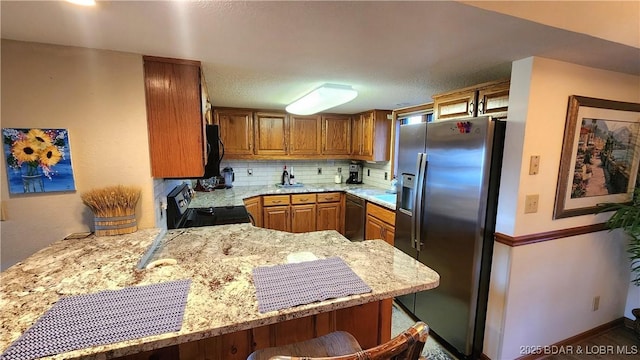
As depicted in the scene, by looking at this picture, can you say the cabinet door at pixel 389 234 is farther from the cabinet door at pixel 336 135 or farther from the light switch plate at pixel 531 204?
the cabinet door at pixel 336 135

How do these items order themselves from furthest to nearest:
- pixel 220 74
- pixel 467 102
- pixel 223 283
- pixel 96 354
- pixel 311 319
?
pixel 467 102 < pixel 220 74 < pixel 311 319 < pixel 223 283 < pixel 96 354

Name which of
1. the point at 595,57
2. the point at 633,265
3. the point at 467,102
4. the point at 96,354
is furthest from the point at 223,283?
the point at 633,265

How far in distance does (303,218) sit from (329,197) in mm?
495

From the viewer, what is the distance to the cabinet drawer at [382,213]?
9.31 ft

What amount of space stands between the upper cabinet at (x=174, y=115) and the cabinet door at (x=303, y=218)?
7.11 ft

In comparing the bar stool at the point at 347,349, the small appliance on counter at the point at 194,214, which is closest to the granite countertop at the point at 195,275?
the bar stool at the point at 347,349

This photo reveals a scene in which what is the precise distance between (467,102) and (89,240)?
2747mm

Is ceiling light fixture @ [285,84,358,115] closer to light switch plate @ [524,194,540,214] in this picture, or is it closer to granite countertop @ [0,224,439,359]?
granite countertop @ [0,224,439,359]

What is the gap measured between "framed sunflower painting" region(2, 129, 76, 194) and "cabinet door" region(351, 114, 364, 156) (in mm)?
3313

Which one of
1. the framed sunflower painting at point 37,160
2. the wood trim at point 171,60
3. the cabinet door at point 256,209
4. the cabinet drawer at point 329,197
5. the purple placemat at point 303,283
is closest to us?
the purple placemat at point 303,283

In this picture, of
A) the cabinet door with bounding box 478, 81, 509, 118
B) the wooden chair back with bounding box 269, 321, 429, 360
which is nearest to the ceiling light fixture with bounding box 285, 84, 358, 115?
the cabinet door with bounding box 478, 81, 509, 118

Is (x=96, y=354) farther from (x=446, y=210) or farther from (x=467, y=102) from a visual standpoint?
(x=467, y=102)

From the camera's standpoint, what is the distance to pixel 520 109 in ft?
5.38

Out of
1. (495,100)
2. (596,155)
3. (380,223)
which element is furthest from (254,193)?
(596,155)
